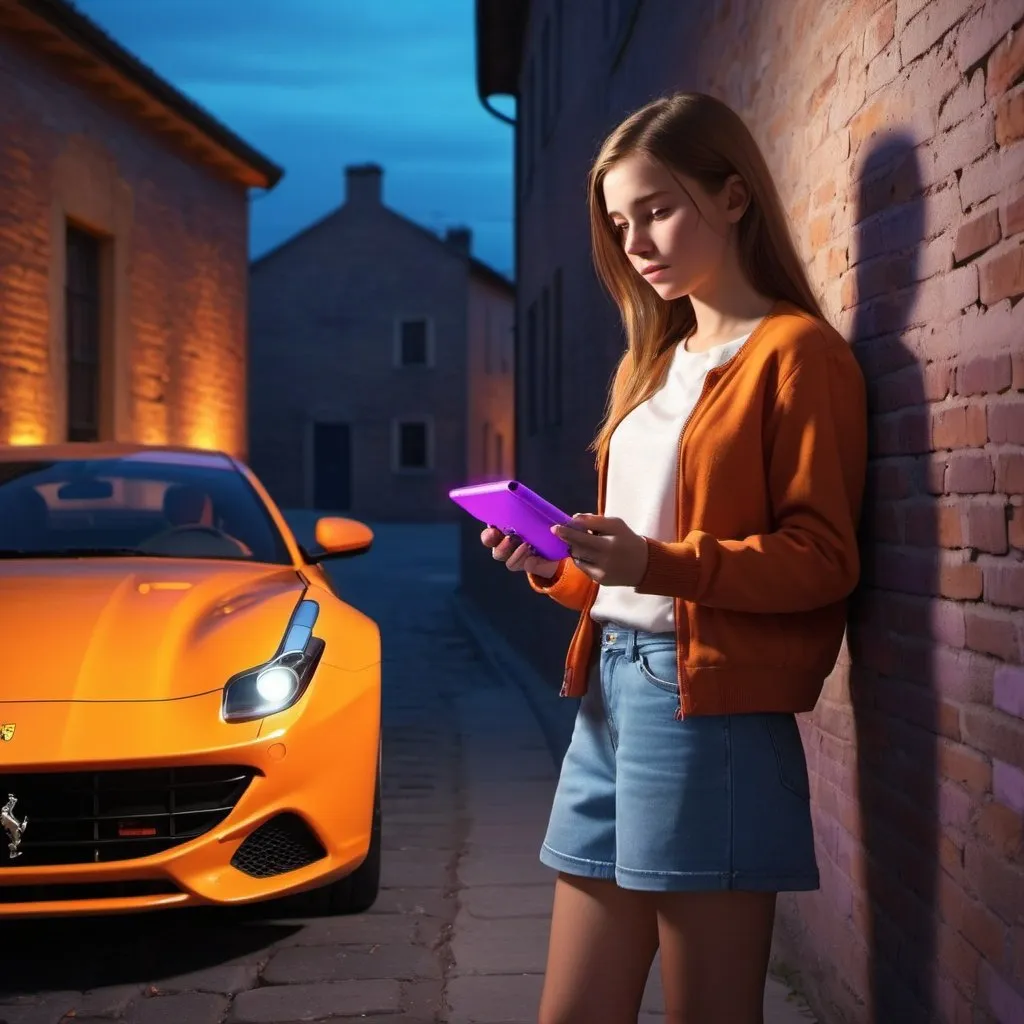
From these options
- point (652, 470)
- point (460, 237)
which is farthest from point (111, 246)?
point (460, 237)

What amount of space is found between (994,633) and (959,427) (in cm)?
35

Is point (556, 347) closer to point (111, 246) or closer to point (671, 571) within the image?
point (111, 246)

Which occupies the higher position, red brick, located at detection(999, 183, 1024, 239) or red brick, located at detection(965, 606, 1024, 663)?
red brick, located at detection(999, 183, 1024, 239)

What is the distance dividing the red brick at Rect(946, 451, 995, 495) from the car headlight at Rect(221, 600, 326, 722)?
6.60 feet

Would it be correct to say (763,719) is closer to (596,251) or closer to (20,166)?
(596,251)

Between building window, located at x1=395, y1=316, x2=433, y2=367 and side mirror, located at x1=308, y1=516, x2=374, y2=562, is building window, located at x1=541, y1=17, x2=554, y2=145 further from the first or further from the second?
building window, located at x1=395, y1=316, x2=433, y2=367

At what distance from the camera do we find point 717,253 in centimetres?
236

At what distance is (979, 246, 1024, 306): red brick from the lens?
207 cm

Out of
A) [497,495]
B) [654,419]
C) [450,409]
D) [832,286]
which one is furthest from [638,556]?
[450,409]

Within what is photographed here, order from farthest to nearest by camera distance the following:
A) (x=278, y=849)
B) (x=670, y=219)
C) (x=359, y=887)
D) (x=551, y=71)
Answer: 1. (x=551, y=71)
2. (x=359, y=887)
3. (x=278, y=849)
4. (x=670, y=219)

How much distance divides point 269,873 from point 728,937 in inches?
74.1

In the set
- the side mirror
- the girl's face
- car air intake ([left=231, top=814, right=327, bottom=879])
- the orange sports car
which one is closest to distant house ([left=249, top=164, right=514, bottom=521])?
the side mirror

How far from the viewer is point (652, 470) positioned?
7.53ft

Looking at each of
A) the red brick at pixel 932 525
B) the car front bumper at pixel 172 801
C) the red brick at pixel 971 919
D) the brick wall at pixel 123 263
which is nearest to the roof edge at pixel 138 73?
the brick wall at pixel 123 263
